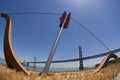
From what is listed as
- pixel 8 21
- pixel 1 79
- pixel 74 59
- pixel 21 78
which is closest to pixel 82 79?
pixel 21 78

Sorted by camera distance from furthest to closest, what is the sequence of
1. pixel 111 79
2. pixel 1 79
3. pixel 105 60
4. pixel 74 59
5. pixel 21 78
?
pixel 74 59, pixel 105 60, pixel 111 79, pixel 21 78, pixel 1 79

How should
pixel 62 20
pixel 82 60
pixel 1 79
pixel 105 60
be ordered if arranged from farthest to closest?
pixel 82 60, pixel 62 20, pixel 105 60, pixel 1 79

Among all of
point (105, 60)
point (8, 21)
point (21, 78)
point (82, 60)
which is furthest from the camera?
point (82, 60)

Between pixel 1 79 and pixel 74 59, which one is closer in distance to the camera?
pixel 1 79

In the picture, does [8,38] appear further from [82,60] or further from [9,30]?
[82,60]

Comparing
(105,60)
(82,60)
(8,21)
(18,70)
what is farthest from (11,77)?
(82,60)

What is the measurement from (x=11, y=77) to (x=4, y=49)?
2881mm

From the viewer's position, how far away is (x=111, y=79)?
24.7 ft

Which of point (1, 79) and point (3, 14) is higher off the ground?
point (3, 14)

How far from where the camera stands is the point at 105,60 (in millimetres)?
12836

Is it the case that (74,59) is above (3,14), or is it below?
above

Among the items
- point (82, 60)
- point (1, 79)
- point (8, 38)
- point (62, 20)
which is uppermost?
point (82, 60)

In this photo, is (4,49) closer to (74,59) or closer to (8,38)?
(8,38)

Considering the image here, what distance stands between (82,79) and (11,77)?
311cm
